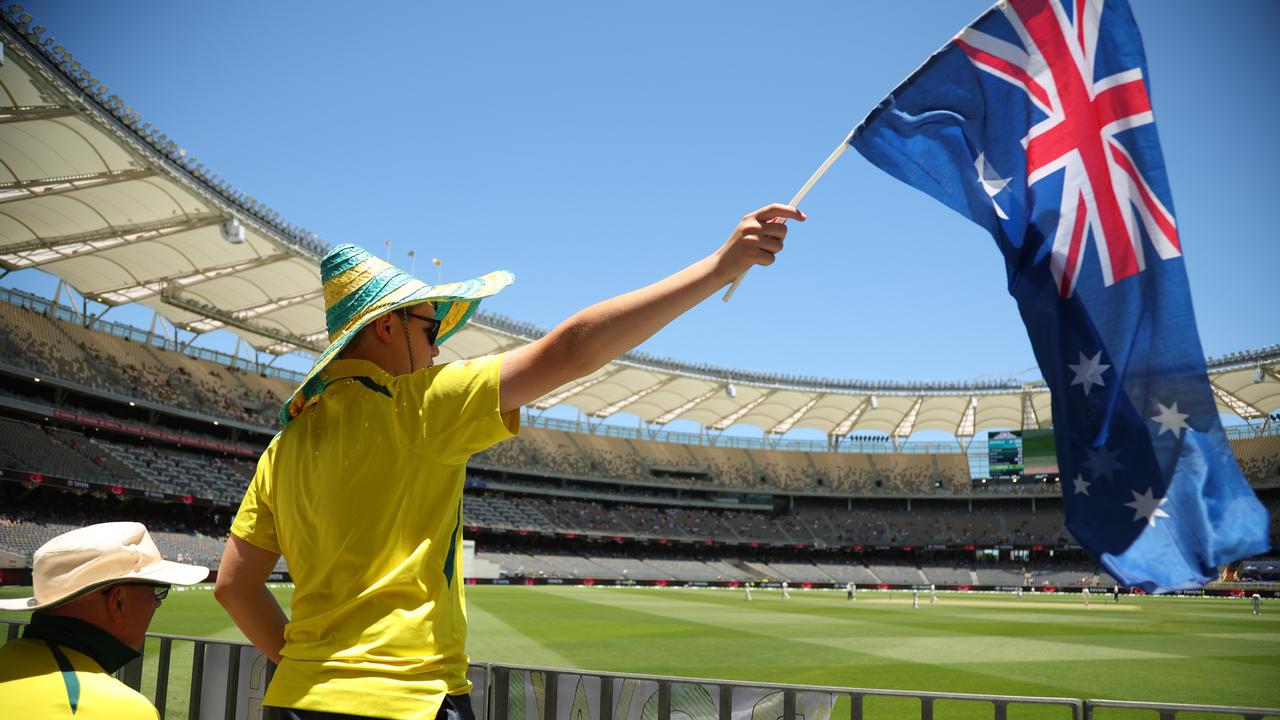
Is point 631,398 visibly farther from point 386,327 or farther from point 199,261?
point 386,327

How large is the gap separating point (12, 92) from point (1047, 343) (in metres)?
31.7

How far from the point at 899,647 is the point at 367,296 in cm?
1927

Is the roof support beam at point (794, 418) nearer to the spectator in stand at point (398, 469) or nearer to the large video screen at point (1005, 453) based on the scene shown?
the large video screen at point (1005, 453)

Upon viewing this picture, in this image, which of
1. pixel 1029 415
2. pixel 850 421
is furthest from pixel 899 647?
pixel 1029 415

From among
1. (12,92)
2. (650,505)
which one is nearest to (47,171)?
(12,92)

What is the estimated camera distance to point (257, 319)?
168 feet

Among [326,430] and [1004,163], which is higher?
[1004,163]

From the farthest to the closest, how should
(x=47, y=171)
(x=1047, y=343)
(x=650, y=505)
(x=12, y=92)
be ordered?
(x=650, y=505) → (x=47, y=171) → (x=12, y=92) → (x=1047, y=343)

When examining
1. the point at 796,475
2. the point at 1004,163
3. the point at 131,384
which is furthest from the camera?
the point at 796,475

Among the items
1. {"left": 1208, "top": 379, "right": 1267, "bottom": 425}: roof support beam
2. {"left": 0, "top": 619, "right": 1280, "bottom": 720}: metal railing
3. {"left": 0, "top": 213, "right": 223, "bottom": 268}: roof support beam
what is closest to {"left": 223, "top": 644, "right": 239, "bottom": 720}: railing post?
{"left": 0, "top": 619, "right": 1280, "bottom": 720}: metal railing

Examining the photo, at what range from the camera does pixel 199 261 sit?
4147cm

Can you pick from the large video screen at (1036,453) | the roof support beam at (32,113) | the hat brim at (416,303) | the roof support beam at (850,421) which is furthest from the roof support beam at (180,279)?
the large video screen at (1036,453)

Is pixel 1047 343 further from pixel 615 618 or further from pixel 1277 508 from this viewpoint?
A: pixel 1277 508

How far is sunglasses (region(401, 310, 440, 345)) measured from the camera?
2535 millimetres
